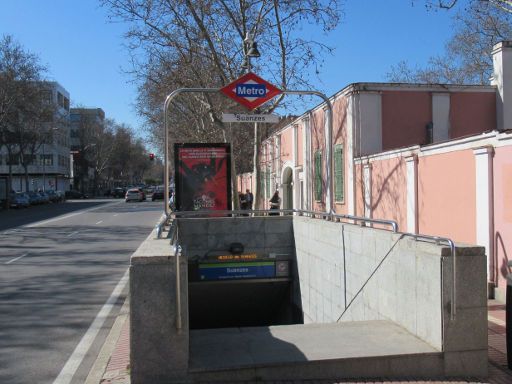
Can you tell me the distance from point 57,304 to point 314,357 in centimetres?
587

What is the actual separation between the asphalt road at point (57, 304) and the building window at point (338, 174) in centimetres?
659

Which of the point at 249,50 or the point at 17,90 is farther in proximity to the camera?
the point at 17,90

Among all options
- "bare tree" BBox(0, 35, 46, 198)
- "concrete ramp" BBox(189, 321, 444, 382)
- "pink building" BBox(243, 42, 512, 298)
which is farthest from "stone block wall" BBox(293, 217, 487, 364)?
"bare tree" BBox(0, 35, 46, 198)

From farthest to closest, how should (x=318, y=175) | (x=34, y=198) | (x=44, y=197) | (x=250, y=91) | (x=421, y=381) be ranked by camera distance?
(x=44, y=197), (x=34, y=198), (x=318, y=175), (x=250, y=91), (x=421, y=381)

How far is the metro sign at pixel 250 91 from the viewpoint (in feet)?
29.1

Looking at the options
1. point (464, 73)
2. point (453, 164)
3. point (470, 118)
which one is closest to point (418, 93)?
point (470, 118)

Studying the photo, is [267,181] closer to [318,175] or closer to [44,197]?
[318,175]

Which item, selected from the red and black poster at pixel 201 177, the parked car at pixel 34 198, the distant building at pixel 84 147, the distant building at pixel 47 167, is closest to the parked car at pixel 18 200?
the parked car at pixel 34 198

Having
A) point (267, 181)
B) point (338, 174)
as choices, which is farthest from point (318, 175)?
point (267, 181)

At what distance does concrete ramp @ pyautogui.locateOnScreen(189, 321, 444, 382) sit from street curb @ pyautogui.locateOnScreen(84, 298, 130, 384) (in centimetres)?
100

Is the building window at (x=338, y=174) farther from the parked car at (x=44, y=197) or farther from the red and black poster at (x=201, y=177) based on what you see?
the parked car at (x=44, y=197)

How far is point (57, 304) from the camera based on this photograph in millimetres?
8969

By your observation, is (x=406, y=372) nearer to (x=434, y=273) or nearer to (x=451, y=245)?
(x=434, y=273)

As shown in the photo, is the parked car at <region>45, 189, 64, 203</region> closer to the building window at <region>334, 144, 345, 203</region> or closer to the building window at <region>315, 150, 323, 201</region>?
the building window at <region>315, 150, 323, 201</region>
